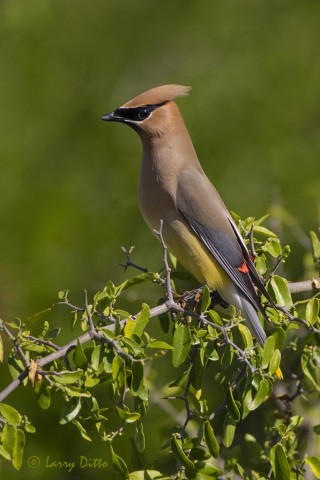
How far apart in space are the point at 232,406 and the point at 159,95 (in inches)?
61.1

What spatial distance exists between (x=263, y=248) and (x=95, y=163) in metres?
3.24

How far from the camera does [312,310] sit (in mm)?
2988

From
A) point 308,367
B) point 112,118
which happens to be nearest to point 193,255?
point 112,118

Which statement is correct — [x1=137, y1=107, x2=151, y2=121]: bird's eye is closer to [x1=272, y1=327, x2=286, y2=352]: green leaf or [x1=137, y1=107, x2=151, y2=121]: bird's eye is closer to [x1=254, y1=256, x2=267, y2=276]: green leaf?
[x1=254, y1=256, x2=267, y2=276]: green leaf

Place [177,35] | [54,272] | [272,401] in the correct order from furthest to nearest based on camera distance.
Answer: [177,35], [54,272], [272,401]

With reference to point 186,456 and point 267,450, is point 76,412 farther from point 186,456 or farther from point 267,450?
point 267,450

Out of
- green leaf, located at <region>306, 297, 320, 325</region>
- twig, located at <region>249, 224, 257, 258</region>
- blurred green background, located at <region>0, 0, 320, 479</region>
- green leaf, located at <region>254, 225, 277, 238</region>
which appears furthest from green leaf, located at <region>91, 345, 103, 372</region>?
blurred green background, located at <region>0, 0, 320, 479</region>

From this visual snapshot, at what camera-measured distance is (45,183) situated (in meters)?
6.23

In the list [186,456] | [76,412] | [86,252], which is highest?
[76,412]

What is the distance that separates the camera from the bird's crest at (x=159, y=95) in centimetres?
396

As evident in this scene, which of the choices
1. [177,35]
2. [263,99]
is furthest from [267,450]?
[177,35]


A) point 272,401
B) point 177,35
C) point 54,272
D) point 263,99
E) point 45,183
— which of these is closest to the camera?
point 272,401

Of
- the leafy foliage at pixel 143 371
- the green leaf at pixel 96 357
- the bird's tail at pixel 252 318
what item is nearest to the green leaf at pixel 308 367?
the leafy foliage at pixel 143 371

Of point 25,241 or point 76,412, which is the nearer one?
point 76,412
